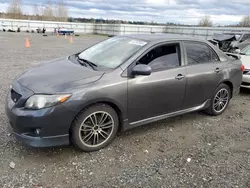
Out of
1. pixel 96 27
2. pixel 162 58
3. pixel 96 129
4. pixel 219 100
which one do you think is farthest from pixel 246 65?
pixel 96 27

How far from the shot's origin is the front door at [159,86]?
338 cm

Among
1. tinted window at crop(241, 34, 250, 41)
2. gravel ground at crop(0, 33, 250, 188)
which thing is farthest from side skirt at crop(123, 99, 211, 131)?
tinted window at crop(241, 34, 250, 41)

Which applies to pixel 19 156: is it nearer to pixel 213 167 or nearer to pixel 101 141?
pixel 101 141

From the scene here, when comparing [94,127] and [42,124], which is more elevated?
[42,124]

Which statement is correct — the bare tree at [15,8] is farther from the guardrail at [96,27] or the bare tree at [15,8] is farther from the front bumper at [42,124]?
the front bumper at [42,124]

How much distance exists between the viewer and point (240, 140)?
3.84 metres

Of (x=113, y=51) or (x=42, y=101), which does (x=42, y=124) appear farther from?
(x=113, y=51)

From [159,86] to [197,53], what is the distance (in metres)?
1.18

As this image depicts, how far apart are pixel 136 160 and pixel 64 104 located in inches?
46.9

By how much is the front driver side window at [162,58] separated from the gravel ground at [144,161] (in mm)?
1103

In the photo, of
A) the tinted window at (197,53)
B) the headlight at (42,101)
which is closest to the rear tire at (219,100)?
the tinted window at (197,53)

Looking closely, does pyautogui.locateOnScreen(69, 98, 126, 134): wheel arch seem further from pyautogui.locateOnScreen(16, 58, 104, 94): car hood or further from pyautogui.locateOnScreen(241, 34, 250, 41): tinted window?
pyautogui.locateOnScreen(241, 34, 250, 41): tinted window

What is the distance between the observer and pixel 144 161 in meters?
3.09

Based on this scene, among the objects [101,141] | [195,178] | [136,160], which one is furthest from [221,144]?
[101,141]
